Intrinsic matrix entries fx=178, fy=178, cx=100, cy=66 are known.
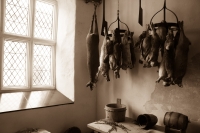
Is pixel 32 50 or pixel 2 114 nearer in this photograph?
pixel 2 114

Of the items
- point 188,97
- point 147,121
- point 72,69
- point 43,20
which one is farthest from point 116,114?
point 43,20

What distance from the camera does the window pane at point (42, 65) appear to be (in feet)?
10.9

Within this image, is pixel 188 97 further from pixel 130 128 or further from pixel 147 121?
pixel 130 128

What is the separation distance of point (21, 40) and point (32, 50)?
0.25 m

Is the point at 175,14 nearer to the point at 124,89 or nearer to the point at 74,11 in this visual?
the point at 124,89

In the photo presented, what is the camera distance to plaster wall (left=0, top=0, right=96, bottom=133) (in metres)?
3.02

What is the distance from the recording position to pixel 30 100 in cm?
282

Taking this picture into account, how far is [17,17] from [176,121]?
9.74 feet

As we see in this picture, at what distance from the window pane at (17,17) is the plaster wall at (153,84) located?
4.92 feet

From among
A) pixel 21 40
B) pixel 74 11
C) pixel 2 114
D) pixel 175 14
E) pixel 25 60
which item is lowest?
pixel 2 114

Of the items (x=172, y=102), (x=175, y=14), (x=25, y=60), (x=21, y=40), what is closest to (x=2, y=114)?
(x=25, y=60)

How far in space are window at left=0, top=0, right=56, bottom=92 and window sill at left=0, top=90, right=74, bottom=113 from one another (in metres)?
0.17

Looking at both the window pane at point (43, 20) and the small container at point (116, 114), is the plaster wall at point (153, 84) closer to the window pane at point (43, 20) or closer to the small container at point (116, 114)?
the small container at point (116, 114)

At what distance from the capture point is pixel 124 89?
3041 mm
